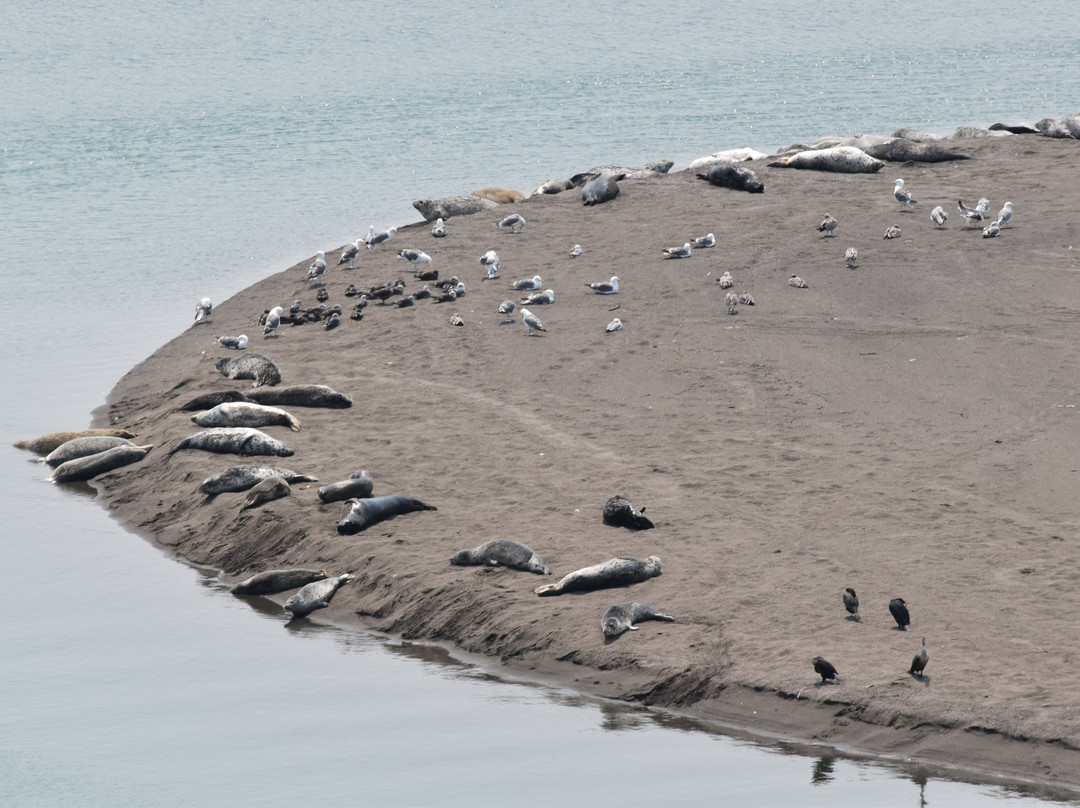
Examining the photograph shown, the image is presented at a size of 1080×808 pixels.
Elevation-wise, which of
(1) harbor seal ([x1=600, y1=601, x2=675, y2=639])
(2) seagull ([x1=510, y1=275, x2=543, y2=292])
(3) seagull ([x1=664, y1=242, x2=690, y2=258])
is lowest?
(1) harbor seal ([x1=600, y1=601, x2=675, y2=639])

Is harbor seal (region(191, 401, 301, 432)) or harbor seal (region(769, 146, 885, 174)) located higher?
harbor seal (region(769, 146, 885, 174))

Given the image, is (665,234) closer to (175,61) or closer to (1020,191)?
(1020,191)

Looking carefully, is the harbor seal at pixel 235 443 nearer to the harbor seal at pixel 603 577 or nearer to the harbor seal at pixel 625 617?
the harbor seal at pixel 603 577

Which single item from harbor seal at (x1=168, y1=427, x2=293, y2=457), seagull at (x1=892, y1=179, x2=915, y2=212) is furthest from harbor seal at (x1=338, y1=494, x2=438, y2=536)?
seagull at (x1=892, y1=179, x2=915, y2=212)

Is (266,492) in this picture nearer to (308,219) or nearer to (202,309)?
(202,309)

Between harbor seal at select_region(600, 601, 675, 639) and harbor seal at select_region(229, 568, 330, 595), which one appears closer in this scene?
harbor seal at select_region(600, 601, 675, 639)

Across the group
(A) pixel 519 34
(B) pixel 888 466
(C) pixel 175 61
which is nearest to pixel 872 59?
(A) pixel 519 34

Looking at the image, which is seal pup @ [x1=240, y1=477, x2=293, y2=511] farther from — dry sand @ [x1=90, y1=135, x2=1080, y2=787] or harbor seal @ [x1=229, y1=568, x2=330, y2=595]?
harbor seal @ [x1=229, y1=568, x2=330, y2=595]

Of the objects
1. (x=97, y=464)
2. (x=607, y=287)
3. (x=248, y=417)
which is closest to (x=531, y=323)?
(x=607, y=287)

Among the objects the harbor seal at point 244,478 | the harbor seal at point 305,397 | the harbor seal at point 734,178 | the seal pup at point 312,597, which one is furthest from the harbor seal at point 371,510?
the harbor seal at point 734,178
